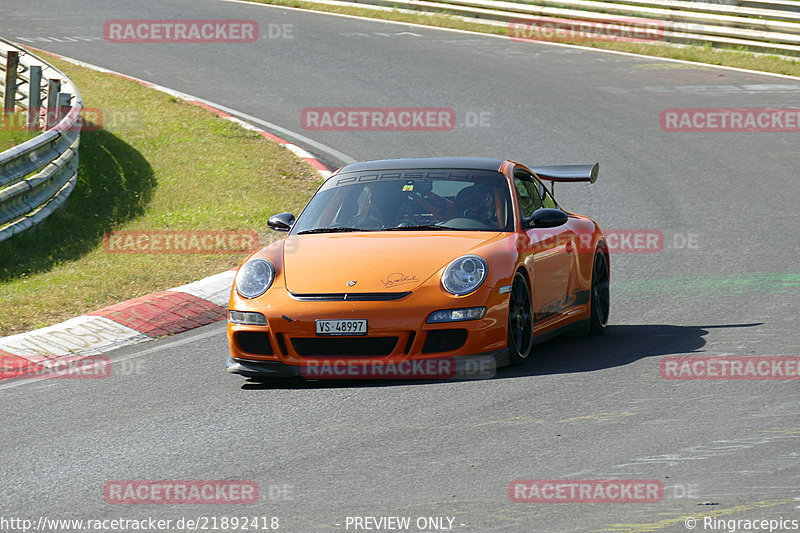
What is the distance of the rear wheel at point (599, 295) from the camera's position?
9.34 metres

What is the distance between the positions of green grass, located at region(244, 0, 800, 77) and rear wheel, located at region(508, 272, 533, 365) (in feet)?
50.1

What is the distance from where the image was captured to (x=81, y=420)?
708cm

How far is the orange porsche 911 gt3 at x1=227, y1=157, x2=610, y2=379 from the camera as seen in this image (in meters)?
7.49

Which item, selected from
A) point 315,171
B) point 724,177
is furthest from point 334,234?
point 724,177

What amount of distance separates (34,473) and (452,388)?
2.50m

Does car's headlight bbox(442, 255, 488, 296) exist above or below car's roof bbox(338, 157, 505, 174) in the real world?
below

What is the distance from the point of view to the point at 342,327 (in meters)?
7.45

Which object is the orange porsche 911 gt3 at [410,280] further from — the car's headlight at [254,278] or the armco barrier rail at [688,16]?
the armco barrier rail at [688,16]

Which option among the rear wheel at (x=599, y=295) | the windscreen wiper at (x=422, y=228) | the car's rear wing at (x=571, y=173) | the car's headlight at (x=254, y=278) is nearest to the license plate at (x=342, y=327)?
the car's headlight at (x=254, y=278)

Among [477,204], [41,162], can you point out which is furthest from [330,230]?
[41,162]

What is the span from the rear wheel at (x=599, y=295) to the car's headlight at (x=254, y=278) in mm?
2620

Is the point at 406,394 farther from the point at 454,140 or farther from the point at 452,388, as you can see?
the point at 454,140

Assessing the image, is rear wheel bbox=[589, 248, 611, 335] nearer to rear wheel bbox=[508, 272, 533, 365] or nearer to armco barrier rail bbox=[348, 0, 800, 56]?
rear wheel bbox=[508, 272, 533, 365]

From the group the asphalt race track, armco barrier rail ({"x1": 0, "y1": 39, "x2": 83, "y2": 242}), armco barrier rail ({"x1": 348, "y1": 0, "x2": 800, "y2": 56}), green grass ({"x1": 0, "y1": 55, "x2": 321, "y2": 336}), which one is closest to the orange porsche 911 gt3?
the asphalt race track
